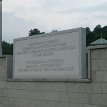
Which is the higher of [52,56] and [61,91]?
[52,56]

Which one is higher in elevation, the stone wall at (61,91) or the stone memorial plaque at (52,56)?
the stone memorial plaque at (52,56)

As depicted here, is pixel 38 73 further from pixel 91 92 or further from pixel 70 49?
pixel 91 92

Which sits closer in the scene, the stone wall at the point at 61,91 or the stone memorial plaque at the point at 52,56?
the stone wall at the point at 61,91

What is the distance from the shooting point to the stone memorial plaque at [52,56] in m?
9.88

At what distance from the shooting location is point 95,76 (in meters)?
9.35

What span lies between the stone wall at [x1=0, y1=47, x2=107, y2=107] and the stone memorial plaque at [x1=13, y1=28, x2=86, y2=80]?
28 centimetres

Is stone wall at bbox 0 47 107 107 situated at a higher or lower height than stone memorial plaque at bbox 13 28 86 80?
lower

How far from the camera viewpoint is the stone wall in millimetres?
9211

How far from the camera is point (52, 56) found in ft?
35.0

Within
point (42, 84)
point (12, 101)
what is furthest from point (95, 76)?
point (12, 101)

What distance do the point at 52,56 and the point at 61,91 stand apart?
1059 mm

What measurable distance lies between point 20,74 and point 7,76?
88cm

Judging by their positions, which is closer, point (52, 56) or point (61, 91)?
point (61, 91)

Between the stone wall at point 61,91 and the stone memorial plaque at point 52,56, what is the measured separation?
279 mm
